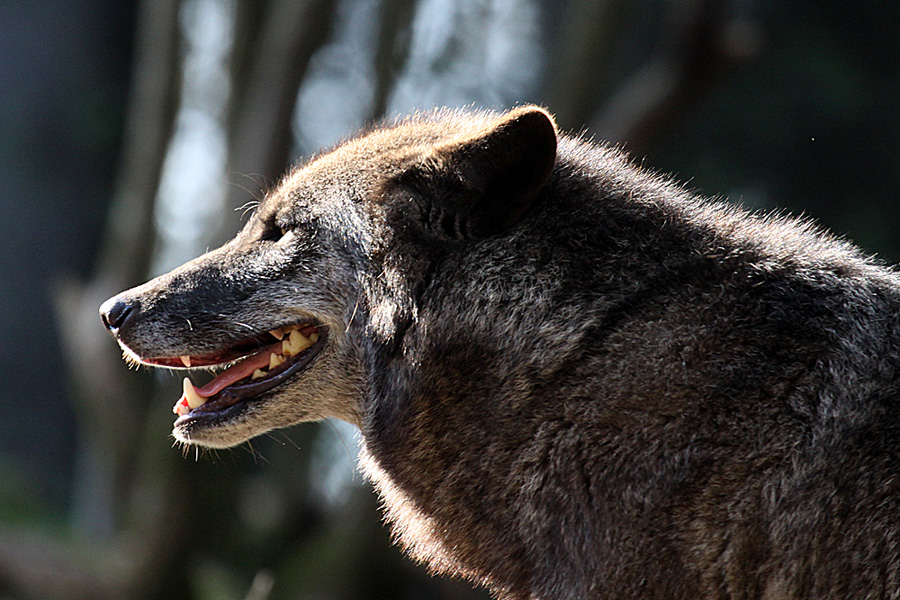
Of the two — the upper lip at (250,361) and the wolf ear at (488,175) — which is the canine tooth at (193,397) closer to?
the upper lip at (250,361)

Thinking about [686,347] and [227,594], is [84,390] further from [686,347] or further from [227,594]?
[686,347]

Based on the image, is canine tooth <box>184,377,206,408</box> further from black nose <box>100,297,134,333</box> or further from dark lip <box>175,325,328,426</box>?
black nose <box>100,297,134,333</box>

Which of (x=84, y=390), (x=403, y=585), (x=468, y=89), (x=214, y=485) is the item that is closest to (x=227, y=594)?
(x=214, y=485)

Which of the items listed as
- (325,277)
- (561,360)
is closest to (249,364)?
(325,277)

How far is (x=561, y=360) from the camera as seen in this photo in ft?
9.08

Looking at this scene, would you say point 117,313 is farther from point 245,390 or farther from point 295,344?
point 295,344

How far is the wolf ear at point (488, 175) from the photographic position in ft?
9.44

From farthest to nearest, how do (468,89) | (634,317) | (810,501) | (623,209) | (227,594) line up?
(468,89)
(227,594)
(623,209)
(634,317)
(810,501)

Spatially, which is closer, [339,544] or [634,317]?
[634,317]

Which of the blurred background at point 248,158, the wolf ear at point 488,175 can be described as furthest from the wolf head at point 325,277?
the blurred background at point 248,158

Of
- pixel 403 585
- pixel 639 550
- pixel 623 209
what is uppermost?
pixel 623 209

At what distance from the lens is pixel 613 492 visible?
2.60 meters

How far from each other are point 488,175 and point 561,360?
25.0 inches

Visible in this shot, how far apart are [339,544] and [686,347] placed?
21.4 feet
